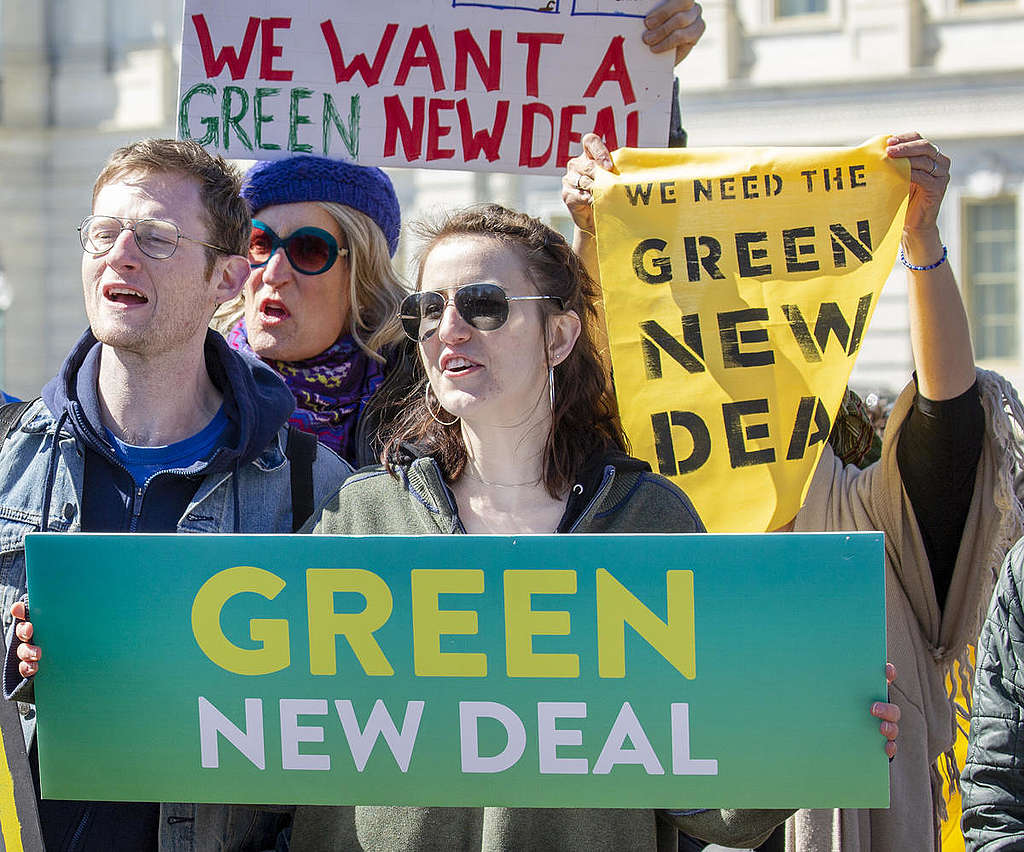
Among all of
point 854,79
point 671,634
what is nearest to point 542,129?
point 671,634

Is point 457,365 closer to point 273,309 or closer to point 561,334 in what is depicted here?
point 561,334

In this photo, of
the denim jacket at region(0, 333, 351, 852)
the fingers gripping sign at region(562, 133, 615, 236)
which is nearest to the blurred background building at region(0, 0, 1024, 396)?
the fingers gripping sign at region(562, 133, 615, 236)

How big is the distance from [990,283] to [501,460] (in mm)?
14437

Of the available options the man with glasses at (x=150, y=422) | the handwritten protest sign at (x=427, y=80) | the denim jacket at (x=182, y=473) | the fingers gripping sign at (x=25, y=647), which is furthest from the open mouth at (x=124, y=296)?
the handwritten protest sign at (x=427, y=80)

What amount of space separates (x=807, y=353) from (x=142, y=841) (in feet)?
5.15

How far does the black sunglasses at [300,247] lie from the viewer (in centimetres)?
354

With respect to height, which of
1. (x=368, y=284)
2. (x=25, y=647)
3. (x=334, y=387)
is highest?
(x=368, y=284)

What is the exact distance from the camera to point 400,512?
2.53 m

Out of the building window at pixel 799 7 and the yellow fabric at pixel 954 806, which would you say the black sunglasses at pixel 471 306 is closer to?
the yellow fabric at pixel 954 806

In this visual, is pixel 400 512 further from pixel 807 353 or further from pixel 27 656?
pixel 807 353

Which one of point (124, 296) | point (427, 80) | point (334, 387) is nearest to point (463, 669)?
point (124, 296)

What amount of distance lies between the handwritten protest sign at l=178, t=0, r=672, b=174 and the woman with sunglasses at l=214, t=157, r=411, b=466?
98mm

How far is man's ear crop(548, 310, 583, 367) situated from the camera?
2.69 meters

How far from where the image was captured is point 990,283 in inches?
626
